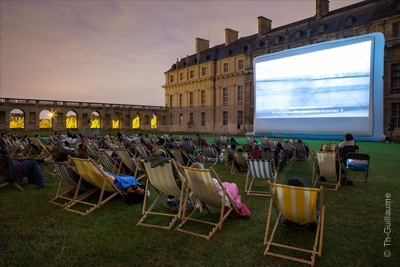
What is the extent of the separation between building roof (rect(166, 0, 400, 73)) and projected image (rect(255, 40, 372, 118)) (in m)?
21.8

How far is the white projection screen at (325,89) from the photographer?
327 inches

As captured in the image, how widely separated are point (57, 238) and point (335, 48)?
30.6 feet

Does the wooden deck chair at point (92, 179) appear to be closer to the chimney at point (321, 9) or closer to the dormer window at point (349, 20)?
the dormer window at point (349, 20)

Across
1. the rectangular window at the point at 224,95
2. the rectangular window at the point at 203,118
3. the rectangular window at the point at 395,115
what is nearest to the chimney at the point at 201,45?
the rectangular window at the point at 224,95

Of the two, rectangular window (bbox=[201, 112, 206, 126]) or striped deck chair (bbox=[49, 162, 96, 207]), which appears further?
rectangular window (bbox=[201, 112, 206, 126])

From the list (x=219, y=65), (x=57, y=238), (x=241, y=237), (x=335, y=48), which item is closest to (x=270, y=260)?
(x=241, y=237)

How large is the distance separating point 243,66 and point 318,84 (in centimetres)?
3161

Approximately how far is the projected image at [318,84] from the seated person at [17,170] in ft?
29.6

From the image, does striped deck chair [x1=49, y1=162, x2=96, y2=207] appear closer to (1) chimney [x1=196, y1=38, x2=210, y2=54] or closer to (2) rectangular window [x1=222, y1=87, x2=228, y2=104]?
(2) rectangular window [x1=222, y1=87, x2=228, y2=104]

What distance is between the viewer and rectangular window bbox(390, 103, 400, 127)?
25.6 metres

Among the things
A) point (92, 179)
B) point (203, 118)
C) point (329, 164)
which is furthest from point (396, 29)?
point (92, 179)

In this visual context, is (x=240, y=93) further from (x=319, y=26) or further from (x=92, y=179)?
(x=92, y=179)

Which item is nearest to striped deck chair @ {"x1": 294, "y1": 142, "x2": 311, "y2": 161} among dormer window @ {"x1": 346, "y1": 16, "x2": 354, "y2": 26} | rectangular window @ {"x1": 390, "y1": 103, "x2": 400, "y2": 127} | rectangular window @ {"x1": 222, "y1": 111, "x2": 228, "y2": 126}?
rectangular window @ {"x1": 390, "y1": 103, "x2": 400, "y2": 127}

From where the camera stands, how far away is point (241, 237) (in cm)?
347
